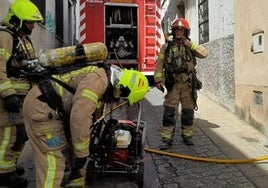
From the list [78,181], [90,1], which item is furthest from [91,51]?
[90,1]

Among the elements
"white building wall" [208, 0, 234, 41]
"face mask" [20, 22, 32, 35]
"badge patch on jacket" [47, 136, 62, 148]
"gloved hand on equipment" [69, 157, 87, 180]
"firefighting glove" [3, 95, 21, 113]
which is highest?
"white building wall" [208, 0, 234, 41]

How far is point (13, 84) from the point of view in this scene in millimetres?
3930

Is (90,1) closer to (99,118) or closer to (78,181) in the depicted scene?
(99,118)

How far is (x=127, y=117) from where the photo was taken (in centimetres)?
700

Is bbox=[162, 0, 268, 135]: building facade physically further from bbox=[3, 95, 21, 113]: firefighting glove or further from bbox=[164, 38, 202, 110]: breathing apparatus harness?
bbox=[3, 95, 21, 113]: firefighting glove

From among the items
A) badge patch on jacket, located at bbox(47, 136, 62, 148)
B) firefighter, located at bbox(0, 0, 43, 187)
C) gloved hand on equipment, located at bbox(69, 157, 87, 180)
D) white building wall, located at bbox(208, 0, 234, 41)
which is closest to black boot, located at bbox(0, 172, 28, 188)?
firefighter, located at bbox(0, 0, 43, 187)

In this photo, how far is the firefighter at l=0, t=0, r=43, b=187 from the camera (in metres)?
3.67

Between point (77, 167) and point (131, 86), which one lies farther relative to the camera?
point (131, 86)

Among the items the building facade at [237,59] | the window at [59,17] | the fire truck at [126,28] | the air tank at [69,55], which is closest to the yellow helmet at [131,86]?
the air tank at [69,55]

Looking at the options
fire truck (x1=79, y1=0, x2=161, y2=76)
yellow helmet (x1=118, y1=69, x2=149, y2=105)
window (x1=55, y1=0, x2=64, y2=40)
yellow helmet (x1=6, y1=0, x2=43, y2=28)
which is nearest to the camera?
yellow helmet (x1=118, y1=69, x2=149, y2=105)

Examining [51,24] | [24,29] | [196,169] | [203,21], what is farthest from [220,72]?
[51,24]

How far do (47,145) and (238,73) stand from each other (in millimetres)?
4768

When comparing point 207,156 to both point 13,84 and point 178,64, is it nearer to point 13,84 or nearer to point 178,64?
point 178,64

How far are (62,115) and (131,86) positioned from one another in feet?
1.95
